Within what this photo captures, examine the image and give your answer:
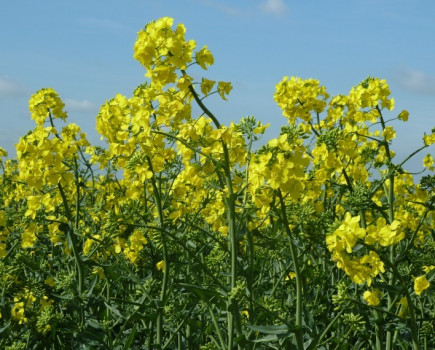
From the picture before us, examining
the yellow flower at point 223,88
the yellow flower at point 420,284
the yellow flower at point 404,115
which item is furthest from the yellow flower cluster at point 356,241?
the yellow flower at point 404,115

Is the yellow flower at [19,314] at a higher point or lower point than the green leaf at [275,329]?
higher

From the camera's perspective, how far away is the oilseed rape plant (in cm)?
271

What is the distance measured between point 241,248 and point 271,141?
148cm

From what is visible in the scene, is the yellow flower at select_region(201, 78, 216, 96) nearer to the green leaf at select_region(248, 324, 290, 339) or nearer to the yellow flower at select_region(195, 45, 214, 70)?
the yellow flower at select_region(195, 45, 214, 70)

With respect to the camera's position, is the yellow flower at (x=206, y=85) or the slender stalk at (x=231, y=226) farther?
the yellow flower at (x=206, y=85)

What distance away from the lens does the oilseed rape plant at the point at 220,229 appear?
271 centimetres

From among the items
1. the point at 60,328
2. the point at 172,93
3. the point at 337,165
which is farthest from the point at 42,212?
the point at 337,165

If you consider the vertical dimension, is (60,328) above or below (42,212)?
below

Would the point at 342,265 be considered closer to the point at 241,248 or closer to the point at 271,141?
the point at 271,141

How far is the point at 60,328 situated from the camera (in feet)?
12.9

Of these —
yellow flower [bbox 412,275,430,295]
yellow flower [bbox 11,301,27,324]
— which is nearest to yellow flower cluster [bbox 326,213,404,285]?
yellow flower [bbox 412,275,430,295]

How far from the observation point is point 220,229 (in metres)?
3.63

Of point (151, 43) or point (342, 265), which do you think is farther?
point (151, 43)

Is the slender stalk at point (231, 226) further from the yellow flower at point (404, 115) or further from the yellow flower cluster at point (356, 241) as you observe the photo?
the yellow flower at point (404, 115)
